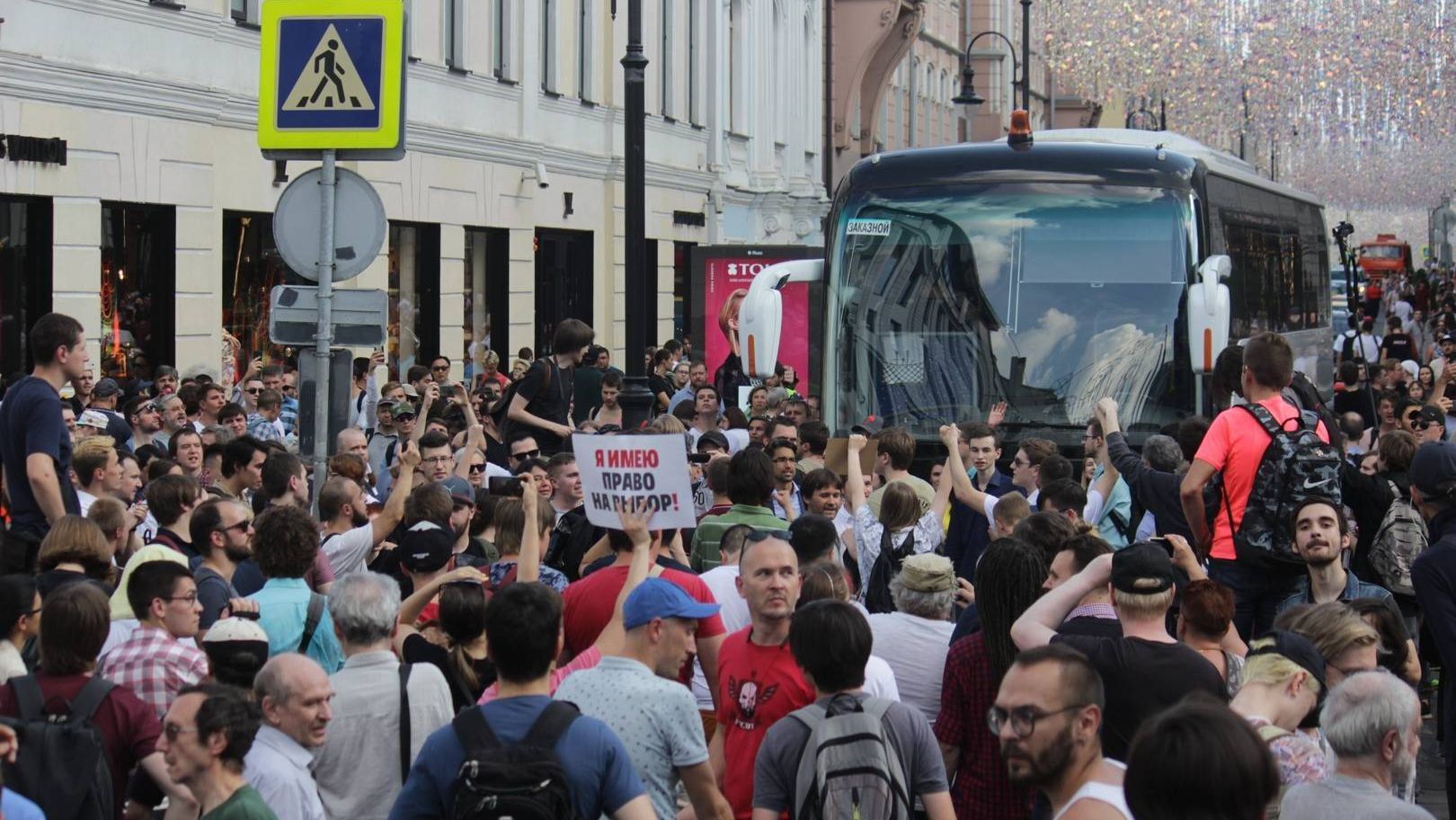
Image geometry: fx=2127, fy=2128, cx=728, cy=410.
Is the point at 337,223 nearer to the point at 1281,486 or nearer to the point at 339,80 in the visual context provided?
the point at 339,80

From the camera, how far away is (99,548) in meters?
7.57

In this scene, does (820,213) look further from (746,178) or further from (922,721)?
(922,721)

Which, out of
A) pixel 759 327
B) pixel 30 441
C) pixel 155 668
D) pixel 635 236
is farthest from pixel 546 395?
pixel 155 668

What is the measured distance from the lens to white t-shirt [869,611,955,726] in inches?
272

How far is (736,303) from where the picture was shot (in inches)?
999

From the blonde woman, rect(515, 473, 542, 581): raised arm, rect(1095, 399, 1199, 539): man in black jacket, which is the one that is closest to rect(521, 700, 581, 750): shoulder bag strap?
the blonde woman

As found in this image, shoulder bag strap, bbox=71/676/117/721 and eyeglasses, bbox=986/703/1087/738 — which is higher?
eyeglasses, bbox=986/703/1087/738

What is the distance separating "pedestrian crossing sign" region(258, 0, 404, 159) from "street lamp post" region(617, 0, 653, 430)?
25.4 feet

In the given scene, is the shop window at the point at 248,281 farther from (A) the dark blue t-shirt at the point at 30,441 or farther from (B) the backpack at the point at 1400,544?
(B) the backpack at the point at 1400,544

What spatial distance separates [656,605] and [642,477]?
1372 mm

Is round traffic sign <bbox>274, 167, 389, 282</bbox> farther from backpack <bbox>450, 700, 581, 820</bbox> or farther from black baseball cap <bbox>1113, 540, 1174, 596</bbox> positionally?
backpack <bbox>450, 700, 581, 820</bbox>

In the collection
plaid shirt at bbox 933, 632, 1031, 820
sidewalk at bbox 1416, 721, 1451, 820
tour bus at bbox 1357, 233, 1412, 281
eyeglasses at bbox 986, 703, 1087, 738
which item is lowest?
sidewalk at bbox 1416, 721, 1451, 820

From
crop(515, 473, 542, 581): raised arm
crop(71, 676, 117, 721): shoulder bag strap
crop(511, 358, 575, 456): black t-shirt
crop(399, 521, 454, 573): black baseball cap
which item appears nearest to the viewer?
crop(71, 676, 117, 721): shoulder bag strap

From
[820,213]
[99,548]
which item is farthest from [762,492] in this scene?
[820,213]
